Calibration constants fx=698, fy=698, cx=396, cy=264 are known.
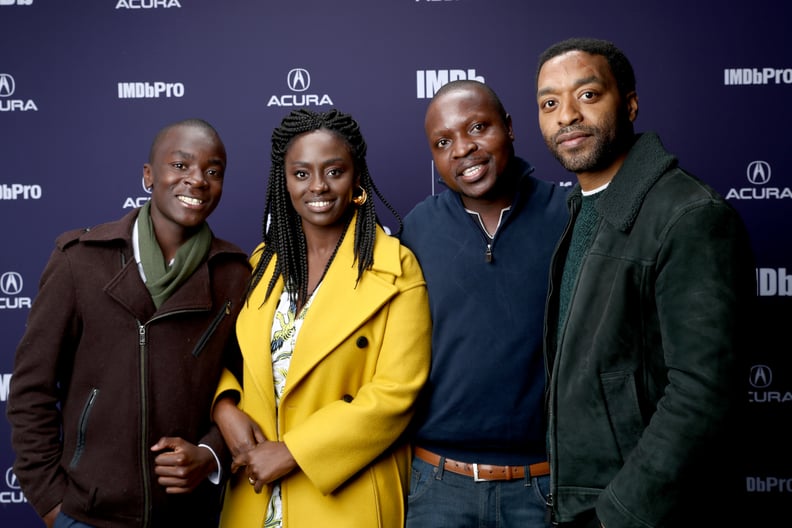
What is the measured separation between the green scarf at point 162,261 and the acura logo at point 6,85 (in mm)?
1661

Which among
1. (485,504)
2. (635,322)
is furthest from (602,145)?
(485,504)

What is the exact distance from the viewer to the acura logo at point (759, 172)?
9.82 ft

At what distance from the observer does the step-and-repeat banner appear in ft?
9.81

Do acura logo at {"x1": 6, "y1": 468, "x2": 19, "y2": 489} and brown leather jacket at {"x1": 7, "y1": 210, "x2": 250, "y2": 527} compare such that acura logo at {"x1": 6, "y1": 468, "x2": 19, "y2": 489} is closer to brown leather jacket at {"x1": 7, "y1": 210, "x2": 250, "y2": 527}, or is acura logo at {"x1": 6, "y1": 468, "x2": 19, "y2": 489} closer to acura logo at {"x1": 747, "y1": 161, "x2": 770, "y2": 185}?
brown leather jacket at {"x1": 7, "y1": 210, "x2": 250, "y2": 527}

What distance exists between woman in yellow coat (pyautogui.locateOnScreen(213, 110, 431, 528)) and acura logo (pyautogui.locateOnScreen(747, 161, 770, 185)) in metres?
1.85

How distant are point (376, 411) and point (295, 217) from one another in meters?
0.66

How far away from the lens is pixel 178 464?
1.81 meters

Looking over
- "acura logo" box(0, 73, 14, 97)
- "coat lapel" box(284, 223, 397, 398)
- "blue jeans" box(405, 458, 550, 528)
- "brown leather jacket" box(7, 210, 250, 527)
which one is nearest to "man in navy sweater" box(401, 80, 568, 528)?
"blue jeans" box(405, 458, 550, 528)

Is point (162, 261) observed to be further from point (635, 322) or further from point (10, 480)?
point (10, 480)

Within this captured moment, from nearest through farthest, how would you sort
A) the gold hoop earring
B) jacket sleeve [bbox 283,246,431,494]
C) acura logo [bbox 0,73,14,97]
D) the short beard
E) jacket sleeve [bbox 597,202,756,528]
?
jacket sleeve [bbox 597,202,756,528], the short beard, jacket sleeve [bbox 283,246,431,494], the gold hoop earring, acura logo [bbox 0,73,14,97]

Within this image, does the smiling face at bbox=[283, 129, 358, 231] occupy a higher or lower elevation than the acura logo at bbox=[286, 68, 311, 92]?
lower

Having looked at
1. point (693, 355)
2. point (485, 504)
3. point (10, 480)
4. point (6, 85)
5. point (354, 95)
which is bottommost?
point (10, 480)

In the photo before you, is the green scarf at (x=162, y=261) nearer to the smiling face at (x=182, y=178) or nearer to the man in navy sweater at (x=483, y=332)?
the smiling face at (x=182, y=178)

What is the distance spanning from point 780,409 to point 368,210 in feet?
6.98
